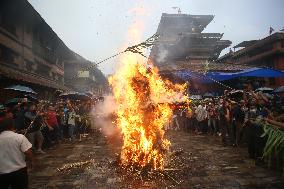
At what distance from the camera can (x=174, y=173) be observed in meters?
8.15

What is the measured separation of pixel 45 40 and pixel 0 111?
18366 millimetres

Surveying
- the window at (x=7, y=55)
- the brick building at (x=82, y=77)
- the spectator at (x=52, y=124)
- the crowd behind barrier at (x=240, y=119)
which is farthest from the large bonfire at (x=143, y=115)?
the brick building at (x=82, y=77)

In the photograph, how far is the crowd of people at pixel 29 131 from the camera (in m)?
5.09

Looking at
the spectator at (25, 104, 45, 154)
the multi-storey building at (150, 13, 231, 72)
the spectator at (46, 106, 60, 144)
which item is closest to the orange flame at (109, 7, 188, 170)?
the spectator at (25, 104, 45, 154)

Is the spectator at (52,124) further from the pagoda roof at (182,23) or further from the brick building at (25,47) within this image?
the pagoda roof at (182,23)

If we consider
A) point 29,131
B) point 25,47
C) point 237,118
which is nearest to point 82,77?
point 25,47

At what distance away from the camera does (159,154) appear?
28.8 ft

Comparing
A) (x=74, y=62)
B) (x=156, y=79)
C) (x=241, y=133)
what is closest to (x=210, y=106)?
(x=241, y=133)

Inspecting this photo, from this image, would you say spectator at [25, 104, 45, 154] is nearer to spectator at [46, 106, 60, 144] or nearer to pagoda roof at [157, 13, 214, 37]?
spectator at [46, 106, 60, 144]

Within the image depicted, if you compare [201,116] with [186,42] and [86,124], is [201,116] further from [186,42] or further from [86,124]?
[186,42]

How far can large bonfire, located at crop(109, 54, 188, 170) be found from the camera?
8797 mm

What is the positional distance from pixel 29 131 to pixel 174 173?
6.24 metres

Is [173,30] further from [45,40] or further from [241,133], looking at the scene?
[241,133]

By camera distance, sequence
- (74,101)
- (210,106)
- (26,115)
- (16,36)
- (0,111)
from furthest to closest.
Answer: (74,101), (16,36), (210,106), (26,115), (0,111)
